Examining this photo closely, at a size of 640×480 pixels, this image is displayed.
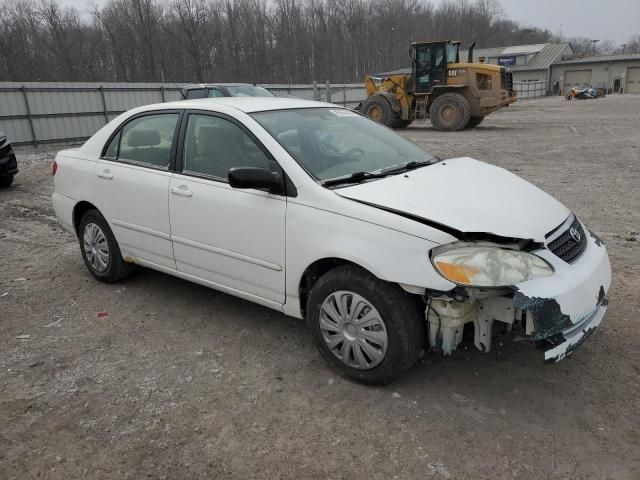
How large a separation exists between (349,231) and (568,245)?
124cm

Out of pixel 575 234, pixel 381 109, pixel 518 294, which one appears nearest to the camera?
pixel 518 294

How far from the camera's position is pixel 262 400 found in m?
2.96

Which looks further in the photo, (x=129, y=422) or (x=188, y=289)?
(x=188, y=289)

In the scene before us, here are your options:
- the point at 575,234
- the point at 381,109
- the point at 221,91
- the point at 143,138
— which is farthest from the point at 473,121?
the point at 575,234

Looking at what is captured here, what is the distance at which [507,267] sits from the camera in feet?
8.35

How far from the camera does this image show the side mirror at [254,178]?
10.1ft

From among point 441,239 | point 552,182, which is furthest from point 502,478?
point 552,182

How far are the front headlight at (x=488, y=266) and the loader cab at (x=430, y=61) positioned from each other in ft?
55.9

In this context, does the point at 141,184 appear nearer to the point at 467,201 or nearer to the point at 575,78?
the point at 467,201

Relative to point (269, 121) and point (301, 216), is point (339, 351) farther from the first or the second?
point (269, 121)

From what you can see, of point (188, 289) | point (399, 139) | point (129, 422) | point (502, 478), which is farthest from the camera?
point (188, 289)

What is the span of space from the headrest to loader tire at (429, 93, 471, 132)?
15467mm

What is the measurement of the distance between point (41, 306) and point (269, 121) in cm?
252

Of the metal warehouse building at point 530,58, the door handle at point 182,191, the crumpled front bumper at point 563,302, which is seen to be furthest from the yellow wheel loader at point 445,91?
the metal warehouse building at point 530,58
